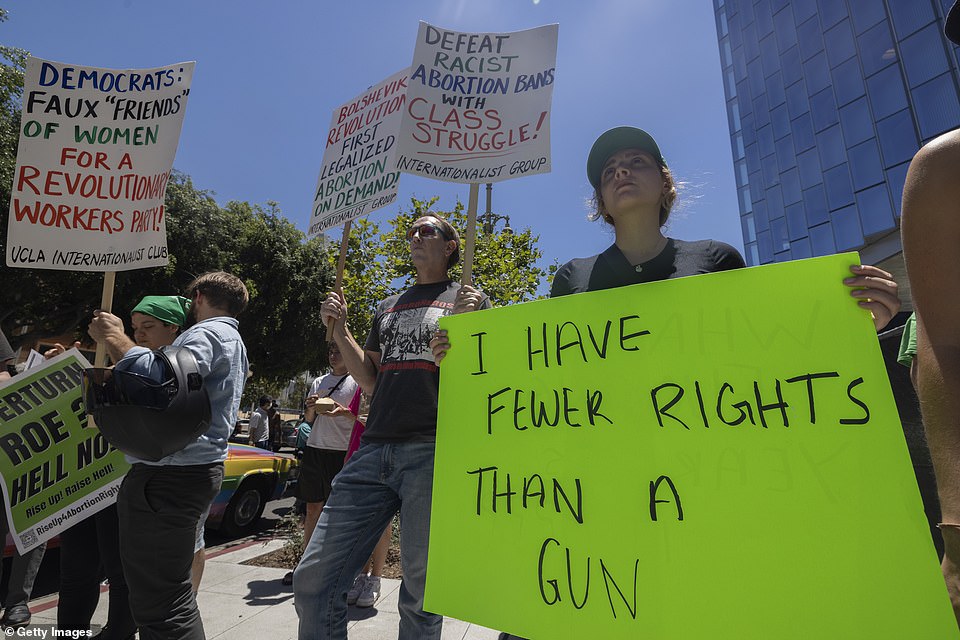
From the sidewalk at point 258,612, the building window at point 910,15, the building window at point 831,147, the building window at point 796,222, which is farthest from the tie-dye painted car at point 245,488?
the building window at point 796,222

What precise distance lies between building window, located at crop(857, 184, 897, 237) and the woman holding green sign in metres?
22.0

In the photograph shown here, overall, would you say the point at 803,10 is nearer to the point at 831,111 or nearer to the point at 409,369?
the point at 831,111

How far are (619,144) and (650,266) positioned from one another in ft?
1.69

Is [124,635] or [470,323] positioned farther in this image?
[124,635]

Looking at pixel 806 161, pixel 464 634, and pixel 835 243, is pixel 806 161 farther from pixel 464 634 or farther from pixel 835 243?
pixel 464 634

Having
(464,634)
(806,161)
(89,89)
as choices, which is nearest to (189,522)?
(464,634)

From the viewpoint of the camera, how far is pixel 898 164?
18828 millimetres

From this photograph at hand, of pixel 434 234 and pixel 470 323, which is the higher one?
pixel 434 234

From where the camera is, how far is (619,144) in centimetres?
193

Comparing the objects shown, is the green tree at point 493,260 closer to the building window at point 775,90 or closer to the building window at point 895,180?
the building window at point 895,180

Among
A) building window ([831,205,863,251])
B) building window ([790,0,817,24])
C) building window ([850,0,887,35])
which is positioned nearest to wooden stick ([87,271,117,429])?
building window ([831,205,863,251])

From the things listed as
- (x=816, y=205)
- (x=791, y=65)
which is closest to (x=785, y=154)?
(x=816, y=205)

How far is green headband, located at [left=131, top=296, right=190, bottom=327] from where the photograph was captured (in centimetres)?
300

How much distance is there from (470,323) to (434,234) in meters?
0.86
